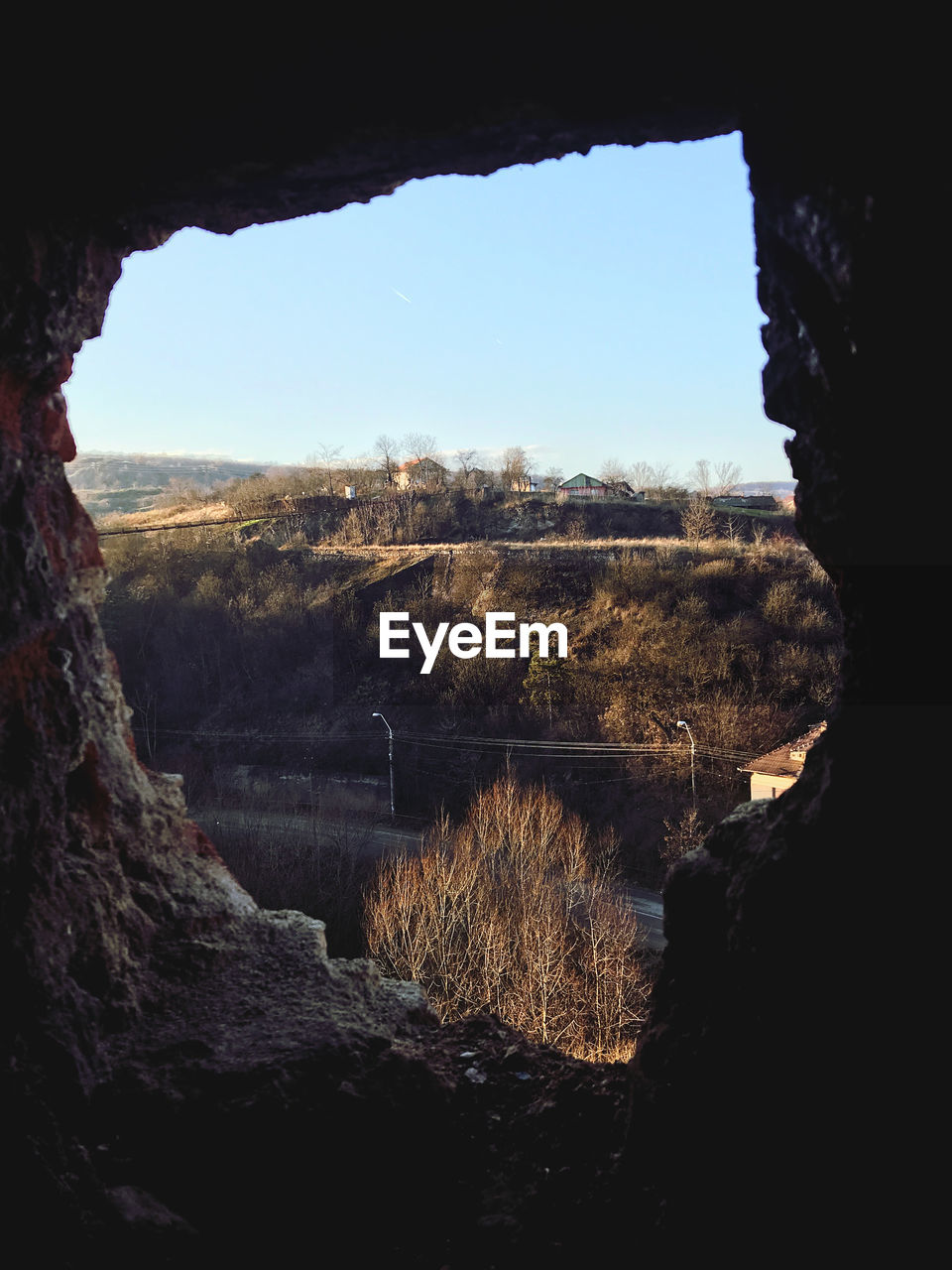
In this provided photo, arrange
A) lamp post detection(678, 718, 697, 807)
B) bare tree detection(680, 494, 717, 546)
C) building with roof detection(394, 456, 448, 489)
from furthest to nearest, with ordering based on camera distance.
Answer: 1. building with roof detection(394, 456, 448, 489)
2. bare tree detection(680, 494, 717, 546)
3. lamp post detection(678, 718, 697, 807)

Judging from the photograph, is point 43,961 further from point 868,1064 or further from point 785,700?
point 785,700

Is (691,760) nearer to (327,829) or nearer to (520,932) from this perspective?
(520,932)

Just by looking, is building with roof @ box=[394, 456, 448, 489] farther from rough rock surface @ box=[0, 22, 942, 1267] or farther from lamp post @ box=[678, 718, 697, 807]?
rough rock surface @ box=[0, 22, 942, 1267]

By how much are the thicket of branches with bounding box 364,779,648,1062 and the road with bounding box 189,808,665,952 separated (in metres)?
1.64

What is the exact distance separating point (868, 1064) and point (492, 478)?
45425 millimetres

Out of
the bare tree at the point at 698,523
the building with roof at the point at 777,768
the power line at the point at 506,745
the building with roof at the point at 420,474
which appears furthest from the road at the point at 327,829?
the building with roof at the point at 420,474

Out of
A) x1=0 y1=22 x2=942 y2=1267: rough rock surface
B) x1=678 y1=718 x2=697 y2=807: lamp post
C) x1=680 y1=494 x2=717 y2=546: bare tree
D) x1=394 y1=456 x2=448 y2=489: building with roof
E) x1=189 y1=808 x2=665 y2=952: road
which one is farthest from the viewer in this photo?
x1=394 y1=456 x2=448 y2=489: building with roof

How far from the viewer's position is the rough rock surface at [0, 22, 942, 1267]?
1988 mm

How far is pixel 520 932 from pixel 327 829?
8945mm

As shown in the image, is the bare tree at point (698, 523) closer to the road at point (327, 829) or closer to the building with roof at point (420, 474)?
the building with roof at point (420, 474)

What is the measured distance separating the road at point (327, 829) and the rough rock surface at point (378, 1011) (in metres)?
19.3

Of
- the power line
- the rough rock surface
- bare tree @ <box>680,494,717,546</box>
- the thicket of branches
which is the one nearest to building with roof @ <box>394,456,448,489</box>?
bare tree @ <box>680,494,717,546</box>

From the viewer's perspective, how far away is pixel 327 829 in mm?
23938

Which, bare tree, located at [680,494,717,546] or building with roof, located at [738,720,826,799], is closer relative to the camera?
building with roof, located at [738,720,826,799]
